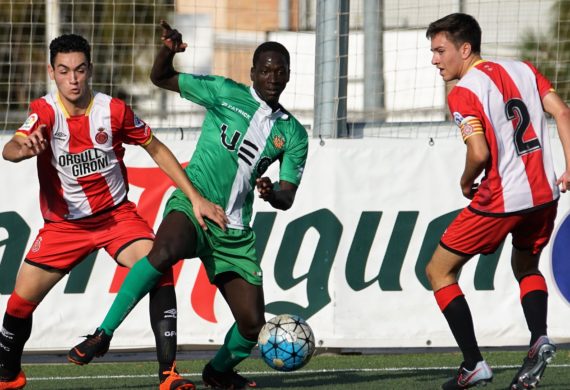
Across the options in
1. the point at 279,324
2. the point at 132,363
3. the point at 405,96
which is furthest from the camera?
the point at 405,96

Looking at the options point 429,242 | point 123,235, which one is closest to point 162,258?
point 123,235

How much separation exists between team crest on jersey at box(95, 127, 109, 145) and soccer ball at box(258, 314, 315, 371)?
4.94 ft

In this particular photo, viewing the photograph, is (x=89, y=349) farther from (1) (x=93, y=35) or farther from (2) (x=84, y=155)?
(1) (x=93, y=35)

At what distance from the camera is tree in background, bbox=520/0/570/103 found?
10984 mm

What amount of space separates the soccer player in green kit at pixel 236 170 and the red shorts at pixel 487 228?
1087mm

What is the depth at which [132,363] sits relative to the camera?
31.0 ft

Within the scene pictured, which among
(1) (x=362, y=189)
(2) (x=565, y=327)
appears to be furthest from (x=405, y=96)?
(2) (x=565, y=327)

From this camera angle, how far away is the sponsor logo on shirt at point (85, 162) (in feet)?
22.7

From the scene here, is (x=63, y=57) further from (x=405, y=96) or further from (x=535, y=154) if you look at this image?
(x=405, y=96)

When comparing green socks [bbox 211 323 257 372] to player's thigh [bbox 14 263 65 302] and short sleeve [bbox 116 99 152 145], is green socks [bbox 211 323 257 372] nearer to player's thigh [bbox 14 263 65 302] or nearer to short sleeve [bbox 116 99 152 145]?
player's thigh [bbox 14 263 65 302]

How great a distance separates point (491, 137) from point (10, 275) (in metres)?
4.80

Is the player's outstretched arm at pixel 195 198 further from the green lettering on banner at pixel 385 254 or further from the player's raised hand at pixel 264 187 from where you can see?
the green lettering on banner at pixel 385 254

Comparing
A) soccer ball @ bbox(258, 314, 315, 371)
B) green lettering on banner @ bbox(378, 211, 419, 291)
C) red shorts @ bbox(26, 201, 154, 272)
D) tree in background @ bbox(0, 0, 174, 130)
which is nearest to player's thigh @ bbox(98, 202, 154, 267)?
red shorts @ bbox(26, 201, 154, 272)

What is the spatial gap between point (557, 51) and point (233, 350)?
554cm
